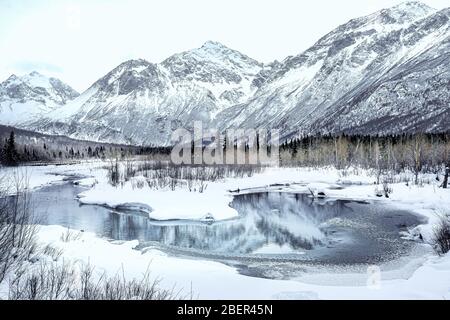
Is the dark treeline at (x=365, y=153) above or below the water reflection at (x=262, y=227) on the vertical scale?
above

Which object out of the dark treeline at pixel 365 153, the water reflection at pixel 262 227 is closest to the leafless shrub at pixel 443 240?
the water reflection at pixel 262 227

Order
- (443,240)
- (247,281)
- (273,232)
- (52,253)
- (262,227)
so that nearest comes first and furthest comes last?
(247,281) < (52,253) < (443,240) < (273,232) < (262,227)

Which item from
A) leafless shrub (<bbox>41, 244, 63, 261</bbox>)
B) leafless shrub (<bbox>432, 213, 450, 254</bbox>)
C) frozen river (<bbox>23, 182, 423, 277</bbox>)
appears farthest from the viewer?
frozen river (<bbox>23, 182, 423, 277</bbox>)

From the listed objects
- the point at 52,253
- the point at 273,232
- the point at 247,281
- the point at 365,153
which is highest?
the point at 365,153

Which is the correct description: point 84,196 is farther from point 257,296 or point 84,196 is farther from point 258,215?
point 257,296

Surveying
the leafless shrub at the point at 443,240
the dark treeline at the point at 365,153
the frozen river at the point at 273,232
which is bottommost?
the frozen river at the point at 273,232

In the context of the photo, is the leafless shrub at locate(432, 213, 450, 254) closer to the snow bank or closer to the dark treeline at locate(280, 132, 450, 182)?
the snow bank

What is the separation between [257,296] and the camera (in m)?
9.74

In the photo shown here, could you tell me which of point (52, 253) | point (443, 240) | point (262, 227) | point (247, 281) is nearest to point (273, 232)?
point (262, 227)

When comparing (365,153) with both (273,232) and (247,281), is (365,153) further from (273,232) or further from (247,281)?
(247,281)

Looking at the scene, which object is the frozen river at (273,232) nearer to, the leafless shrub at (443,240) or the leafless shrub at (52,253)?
the leafless shrub at (443,240)

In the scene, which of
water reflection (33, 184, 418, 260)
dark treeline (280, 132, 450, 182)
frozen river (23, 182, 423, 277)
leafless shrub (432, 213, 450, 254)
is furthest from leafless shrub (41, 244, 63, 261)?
dark treeline (280, 132, 450, 182)
